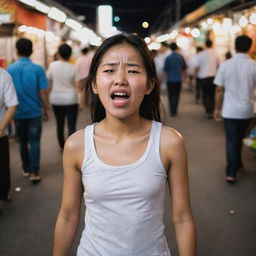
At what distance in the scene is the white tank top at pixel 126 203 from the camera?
1.45 meters

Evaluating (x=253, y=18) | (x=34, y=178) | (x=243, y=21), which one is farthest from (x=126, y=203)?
(x=243, y=21)

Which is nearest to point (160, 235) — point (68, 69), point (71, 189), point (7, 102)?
point (71, 189)

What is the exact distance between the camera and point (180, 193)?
1.56 meters

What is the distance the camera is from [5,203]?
4531 millimetres

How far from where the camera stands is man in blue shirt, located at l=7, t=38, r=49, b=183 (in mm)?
5023

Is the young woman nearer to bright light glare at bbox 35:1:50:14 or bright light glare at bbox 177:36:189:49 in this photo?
bright light glare at bbox 35:1:50:14

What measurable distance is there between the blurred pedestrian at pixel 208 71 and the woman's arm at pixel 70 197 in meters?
8.79

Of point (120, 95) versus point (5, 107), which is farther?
point (5, 107)

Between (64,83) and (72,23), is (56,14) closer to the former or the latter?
(72,23)

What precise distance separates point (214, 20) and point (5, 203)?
970cm

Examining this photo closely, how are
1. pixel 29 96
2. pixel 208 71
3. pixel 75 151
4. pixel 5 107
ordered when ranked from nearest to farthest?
pixel 75 151, pixel 5 107, pixel 29 96, pixel 208 71

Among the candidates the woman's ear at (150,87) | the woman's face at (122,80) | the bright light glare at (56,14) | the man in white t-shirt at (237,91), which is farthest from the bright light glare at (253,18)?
the woman's face at (122,80)

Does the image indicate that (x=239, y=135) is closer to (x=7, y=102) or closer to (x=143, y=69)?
(x=7, y=102)

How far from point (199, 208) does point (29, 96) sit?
2.77 metres
